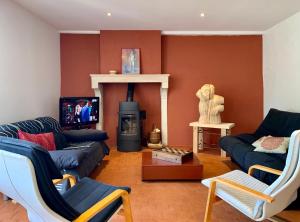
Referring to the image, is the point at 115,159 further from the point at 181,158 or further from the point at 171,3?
the point at 171,3

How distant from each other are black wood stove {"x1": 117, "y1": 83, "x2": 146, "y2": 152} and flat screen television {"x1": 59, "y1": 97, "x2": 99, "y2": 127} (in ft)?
1.60

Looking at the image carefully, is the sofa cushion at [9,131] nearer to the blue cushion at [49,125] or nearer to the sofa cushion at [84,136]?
the blue cushion at [49,125]

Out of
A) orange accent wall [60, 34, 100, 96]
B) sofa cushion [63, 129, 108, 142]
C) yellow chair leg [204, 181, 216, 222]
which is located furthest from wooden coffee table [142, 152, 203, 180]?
orange accent wall [60, 34, 100, 96]

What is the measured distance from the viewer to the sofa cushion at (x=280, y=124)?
134 inches

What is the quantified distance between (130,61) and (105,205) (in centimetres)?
380

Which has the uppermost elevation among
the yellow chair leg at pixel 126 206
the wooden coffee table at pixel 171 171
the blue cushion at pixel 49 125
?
the blue cushion at pixel 49 125

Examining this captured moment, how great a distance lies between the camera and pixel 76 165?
8.43 feet

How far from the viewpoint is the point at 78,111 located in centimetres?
453

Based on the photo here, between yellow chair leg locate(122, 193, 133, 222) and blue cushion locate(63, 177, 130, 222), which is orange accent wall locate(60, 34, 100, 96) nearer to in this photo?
blue cushion locate(63, 177, 130, 222)

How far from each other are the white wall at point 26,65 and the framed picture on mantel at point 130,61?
129 cm

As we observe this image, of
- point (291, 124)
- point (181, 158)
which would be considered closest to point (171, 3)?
point (181, 158)

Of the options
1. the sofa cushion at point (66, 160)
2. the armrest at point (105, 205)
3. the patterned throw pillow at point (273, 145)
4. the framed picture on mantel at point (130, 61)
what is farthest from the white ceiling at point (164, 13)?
the armrest at point (105, 205)

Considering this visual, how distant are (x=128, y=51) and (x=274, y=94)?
2.84 meters

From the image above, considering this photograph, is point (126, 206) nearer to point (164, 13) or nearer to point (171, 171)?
point (171, 171)
